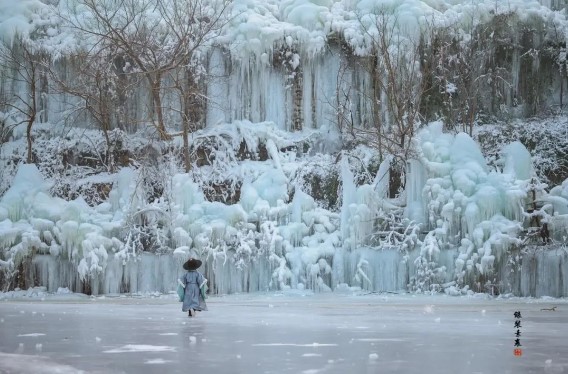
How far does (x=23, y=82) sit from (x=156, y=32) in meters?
4.66

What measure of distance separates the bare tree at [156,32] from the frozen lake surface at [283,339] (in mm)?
10179

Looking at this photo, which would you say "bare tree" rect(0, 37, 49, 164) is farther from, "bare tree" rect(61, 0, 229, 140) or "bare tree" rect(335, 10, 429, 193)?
"bare tree" rect(335, 10, 429, 193)

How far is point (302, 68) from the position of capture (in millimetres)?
30703

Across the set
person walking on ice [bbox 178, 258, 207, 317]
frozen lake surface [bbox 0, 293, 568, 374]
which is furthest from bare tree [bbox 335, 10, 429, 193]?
person walking on ice [bbox 178, 258, 207, 317]

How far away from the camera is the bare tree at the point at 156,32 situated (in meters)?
29.0

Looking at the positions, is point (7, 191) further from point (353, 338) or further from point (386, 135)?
point (353, 338)

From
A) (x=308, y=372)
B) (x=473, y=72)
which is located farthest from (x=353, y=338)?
(x=473, y=72)

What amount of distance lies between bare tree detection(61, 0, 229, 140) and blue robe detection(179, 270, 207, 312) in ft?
38.5

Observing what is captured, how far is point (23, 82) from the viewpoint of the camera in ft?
104

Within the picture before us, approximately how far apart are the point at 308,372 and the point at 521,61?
77.3 ft

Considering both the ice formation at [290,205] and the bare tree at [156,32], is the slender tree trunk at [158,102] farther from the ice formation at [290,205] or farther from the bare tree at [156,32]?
the ice formation at [290,205]

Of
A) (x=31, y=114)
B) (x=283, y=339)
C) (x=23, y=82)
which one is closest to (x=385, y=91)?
(x=31, y=114)

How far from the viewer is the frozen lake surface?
9.09 m

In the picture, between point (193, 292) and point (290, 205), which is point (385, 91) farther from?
point (193, 292)
